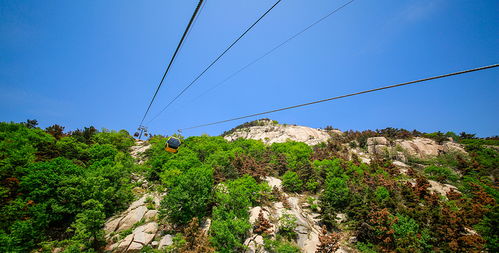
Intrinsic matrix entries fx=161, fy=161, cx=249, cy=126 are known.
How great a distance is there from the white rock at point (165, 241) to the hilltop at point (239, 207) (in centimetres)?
10

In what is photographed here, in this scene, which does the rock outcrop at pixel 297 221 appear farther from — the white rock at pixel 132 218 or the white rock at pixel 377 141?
the white rock at pixel 377 141

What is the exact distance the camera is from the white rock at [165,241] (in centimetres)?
1408

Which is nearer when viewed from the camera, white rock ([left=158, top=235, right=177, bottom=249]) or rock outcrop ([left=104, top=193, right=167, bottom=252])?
white rock ([left=158, top=235, right=177, bottom=249])

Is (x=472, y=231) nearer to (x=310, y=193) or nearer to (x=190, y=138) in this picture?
(x=310, y=193)

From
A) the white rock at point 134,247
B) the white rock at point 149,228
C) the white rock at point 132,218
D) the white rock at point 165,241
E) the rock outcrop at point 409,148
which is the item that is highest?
the rock outcrop at point 409,148

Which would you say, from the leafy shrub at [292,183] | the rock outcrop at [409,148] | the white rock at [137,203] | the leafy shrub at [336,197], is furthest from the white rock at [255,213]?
the rock outcrop at [409,148]

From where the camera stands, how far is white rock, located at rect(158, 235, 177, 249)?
46.2 ft

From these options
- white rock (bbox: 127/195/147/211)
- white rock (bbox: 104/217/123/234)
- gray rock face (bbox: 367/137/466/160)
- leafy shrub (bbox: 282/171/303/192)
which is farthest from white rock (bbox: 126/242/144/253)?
gray rock face (bbox: 367/137/466/160)

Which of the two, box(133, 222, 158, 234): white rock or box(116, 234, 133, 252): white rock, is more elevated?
box(133, 222, 158, 234): white rock

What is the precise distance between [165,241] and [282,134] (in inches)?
1690

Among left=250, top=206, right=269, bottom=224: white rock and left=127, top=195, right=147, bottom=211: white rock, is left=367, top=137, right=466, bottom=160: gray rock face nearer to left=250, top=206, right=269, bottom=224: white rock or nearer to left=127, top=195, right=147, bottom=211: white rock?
left=250, top=206, right=269, bottom=224: white rock

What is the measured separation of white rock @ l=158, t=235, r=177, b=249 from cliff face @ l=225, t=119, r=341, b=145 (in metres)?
38.1

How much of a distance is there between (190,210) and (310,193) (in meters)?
15.0

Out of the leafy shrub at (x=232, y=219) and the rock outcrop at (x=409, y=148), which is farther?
the rock outcrop at (x=409, y=148)
